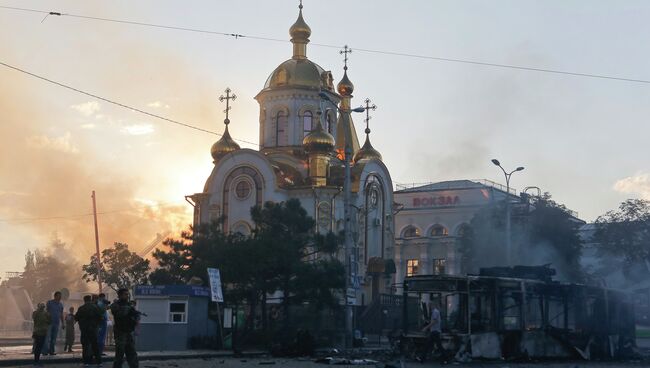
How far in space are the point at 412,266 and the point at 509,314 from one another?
56.0 metres

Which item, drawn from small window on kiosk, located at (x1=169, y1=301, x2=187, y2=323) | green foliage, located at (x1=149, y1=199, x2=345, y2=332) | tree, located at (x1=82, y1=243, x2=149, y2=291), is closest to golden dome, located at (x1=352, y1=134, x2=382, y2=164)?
tree, located at (x1=82, y1=243, x2=149, y2=291)

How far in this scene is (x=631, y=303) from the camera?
108ft

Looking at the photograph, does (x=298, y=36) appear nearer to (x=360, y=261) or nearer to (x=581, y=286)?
(x=360, y=261)

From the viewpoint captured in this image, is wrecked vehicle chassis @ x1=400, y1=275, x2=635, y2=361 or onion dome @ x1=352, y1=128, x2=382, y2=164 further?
onion dome @ x1=352, y1=128, x2=382, y2=164

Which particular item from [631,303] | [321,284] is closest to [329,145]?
[321,284]

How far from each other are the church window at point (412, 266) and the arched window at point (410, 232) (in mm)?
2270

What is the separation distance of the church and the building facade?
41.5ft

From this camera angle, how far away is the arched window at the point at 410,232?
272 ft

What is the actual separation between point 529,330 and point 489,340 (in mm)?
1790

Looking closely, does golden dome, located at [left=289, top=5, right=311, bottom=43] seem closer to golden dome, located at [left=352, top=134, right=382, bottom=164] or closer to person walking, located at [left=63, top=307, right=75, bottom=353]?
golden dome, located at [left=352, top=134, right=382, bottom=164]

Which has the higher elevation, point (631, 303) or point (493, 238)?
point (493, 238)

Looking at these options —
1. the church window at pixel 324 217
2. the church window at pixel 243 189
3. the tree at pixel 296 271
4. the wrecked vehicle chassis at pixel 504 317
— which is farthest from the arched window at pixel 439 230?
the wrecked vehicle chassis at pixel 504 317

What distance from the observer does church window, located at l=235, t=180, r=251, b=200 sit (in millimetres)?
61719

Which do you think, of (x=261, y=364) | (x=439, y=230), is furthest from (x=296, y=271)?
(x=439, y=230)
